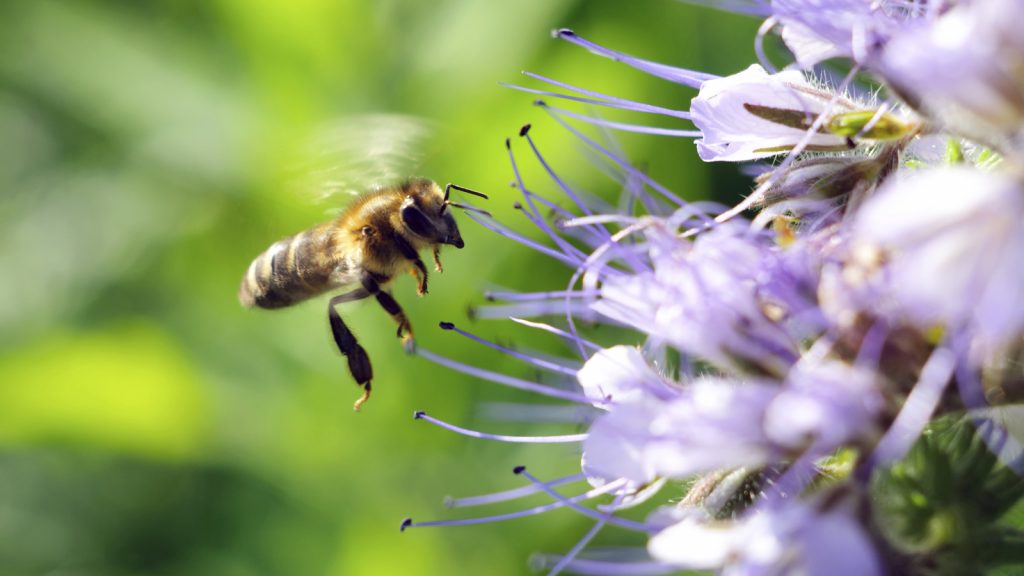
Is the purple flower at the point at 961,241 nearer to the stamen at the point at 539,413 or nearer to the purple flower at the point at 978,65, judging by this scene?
the purple flower at the point at 978,65

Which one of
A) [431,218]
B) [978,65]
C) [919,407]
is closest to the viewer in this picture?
[978,65]

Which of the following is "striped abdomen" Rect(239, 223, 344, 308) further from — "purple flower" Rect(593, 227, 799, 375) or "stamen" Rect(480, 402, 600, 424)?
"purple flower" Rect(593, 227, 799, 375)

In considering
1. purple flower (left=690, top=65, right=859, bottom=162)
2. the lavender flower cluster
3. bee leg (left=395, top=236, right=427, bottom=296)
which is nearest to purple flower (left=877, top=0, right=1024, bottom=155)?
the lavender flower cluster

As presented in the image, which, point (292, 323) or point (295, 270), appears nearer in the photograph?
point (295, 270)

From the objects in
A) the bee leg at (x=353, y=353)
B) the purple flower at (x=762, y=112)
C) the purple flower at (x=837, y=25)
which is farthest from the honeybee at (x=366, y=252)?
the purple flower at (x=837, y=25)

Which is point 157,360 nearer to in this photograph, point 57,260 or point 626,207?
point 57,260

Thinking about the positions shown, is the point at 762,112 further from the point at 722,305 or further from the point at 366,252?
the point at 366,252

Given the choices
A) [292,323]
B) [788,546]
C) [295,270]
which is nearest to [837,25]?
[788,546]
